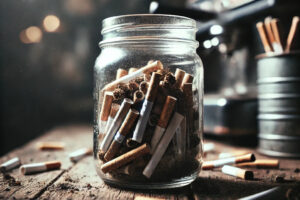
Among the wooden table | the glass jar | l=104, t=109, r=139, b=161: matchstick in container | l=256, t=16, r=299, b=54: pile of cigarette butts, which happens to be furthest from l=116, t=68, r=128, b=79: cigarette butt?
l=256, t=16, r=299, b=54: pile of cigarette butts

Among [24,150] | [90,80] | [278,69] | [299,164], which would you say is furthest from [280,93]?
[90,80]

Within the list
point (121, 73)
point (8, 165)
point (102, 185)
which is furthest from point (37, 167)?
point (121, 73)

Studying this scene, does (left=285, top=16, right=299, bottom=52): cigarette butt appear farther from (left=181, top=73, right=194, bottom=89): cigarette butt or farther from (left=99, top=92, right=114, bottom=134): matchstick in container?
Answer: (left=99, top=92, right=114, bottom=134): matchstick in container

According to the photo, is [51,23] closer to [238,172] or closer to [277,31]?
[277,31]

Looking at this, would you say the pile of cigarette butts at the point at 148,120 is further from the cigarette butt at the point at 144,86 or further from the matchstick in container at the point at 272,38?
the matchstick in container at the point at 272,38

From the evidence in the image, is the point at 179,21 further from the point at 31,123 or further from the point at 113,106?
the point at 31,123

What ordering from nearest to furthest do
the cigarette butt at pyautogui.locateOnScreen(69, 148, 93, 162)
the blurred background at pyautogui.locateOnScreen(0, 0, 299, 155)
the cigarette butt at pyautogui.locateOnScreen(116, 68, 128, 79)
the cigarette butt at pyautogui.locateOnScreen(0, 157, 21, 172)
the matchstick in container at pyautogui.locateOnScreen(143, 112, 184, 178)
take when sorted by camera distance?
the matchstick in container at pyautogui.locateOnScreen(143, 112, 184, 178) → the cigarette butt at pyautogui.locateOnScreen(116, 68, 128, 79) → the cigarette butt at pyautogui.locateOnScreen(0, 157, 21, 172) → the cigarette butt at pyautogui.locateOnScreen(69, 148, 93, 162) → the blurred background at pyautogui.locateOnScreen(0, 0, 299, 155)

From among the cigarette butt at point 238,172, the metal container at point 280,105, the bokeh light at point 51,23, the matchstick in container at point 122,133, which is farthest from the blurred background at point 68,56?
the matchstick in container at point 122,133
